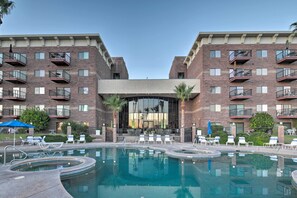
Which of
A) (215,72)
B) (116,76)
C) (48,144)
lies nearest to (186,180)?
(48,144)

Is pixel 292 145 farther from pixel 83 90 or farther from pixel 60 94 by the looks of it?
pixel 60 94

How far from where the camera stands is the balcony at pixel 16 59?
89.5 ft

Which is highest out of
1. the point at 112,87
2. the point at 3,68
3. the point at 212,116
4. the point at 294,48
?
the point at 294,48

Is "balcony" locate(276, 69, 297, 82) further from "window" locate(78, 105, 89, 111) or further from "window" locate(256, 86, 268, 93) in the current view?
"window" locate(78, 105, 89, 111)

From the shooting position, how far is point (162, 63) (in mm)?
53375

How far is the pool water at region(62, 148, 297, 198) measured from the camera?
763cm

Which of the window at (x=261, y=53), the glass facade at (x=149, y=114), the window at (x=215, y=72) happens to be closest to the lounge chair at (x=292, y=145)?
the window at (x=215, y=72)

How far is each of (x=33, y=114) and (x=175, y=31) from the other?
2434cm

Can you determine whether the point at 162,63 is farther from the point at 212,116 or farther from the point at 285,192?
the point at 285,192

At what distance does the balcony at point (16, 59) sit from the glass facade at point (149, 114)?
49.8 feet

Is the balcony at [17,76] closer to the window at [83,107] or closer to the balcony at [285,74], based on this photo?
the window at [83,107]

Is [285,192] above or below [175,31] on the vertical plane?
below

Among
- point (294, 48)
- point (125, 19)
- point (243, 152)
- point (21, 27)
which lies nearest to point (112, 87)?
point (125, 19)

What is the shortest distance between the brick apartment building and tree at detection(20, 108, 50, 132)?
1070 millimetres
